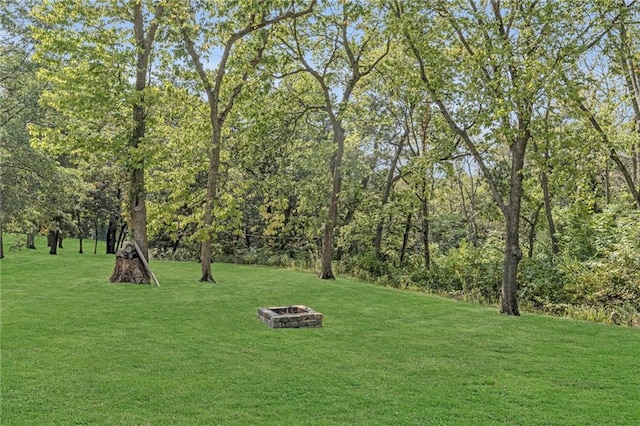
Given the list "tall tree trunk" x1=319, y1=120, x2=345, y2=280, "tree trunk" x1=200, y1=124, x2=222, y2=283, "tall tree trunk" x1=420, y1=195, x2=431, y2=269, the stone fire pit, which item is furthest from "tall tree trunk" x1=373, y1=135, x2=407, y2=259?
the stone fire pit

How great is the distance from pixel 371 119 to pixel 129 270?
11.1 metres

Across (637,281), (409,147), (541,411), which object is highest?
(409,147)

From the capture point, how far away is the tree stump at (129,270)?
14.6 m

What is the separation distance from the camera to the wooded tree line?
11023 mm

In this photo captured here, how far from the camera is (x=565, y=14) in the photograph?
1005cm

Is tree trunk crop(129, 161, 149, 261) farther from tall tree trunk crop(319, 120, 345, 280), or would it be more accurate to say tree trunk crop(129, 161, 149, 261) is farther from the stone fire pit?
the stone fire pit

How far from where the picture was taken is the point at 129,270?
14.6 meters

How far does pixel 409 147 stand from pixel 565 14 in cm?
1213

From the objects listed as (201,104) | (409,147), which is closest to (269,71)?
(201,104)

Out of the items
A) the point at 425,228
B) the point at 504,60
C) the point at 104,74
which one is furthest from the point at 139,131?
the point at 425,228

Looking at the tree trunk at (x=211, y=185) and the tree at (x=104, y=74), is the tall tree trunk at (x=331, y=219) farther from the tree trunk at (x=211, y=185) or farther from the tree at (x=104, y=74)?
the tree at (x=104, y=74)

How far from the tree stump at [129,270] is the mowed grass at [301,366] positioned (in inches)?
106

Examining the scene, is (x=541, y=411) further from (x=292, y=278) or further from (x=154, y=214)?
(x=154, y=214)

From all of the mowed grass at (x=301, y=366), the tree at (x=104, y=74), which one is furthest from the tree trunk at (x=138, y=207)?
the mowed grass at (x=301, y=366)
